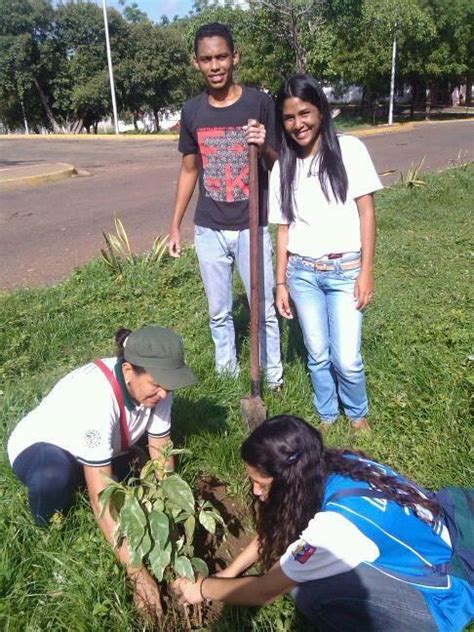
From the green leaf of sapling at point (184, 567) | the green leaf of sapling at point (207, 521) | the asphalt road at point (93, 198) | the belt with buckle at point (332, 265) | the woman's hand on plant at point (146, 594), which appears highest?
the belt with buckle at point (332, 265)

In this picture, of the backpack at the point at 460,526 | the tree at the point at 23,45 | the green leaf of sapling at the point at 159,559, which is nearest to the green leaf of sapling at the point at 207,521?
the green leaf of sapling at the point at 159,559

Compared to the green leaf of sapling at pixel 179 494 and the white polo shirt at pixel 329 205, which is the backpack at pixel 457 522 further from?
the white polo shirt at pixel 329 205

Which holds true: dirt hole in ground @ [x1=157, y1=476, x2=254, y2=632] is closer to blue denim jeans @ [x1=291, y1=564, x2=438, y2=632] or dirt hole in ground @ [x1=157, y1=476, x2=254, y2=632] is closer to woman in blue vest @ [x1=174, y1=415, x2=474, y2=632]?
woman in blue vest @ [x1=174, y1=415, x2=474, y2=632]

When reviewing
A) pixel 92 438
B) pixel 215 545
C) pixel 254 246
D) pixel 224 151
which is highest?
pixel 224 151

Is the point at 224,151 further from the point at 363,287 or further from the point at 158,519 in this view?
Result: the point at 158,519

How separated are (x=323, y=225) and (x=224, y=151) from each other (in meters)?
0.68

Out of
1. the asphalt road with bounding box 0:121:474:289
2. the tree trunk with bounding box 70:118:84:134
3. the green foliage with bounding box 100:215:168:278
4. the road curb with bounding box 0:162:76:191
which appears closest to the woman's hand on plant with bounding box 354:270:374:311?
the green foliage with bounding box 100:215:168:278

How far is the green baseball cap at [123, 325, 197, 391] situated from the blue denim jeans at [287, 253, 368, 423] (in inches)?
38.8

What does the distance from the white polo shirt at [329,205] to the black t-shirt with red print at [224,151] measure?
283mm

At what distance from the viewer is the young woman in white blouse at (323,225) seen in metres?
2.70

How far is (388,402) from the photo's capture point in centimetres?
336

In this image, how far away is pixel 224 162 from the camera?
3123 mm

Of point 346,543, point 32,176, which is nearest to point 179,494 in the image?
point 346,543

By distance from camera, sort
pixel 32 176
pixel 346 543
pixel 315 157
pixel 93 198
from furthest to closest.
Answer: pixel 32 176 < pixel 93 198 < pixel 315 157 < pixel 346 543
